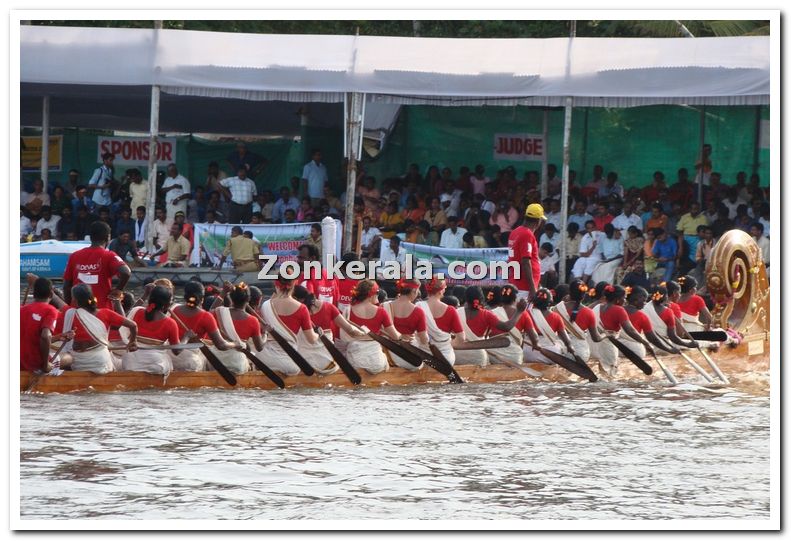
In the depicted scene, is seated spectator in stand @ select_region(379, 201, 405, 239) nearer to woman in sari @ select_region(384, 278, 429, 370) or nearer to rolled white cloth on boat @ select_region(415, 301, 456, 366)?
woman in sari @ select_region(384, 278, 429, 370)

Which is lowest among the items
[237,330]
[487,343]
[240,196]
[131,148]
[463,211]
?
[487,343]

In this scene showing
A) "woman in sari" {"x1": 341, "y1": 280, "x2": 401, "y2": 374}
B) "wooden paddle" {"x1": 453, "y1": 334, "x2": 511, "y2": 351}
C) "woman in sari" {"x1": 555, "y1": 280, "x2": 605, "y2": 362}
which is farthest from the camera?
"woman in sari" {"x1": 555, "y1": 280, "x2": 605, "y2": 362}

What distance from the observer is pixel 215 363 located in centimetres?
1242

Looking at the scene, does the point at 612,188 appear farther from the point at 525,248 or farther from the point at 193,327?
the point at 193,327

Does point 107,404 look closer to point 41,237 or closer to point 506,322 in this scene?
point 506,322

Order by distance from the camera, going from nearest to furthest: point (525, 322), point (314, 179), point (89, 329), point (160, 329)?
point (89, 329) < point (160, 329) < point (525, 322) < point (314, 179)

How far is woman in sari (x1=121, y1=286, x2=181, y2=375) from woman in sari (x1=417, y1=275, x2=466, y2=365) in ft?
8.13

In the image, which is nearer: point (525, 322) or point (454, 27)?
point (525, 322)

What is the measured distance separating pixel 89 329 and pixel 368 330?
2646 mm

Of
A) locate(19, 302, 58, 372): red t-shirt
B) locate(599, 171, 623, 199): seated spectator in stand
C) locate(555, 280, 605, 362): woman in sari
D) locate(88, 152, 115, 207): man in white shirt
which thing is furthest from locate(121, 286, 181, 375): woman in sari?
locate(599, 171, 623, 199): seated spectator in stand

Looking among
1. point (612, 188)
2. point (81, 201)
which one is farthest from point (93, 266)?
point (612, 188)

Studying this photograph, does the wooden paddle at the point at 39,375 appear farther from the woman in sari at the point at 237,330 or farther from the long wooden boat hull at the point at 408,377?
the woman in sari at the point at 237,330

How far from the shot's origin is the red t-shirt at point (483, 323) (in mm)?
13445

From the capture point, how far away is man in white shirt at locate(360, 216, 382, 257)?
19.1 meters
